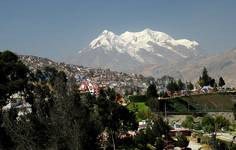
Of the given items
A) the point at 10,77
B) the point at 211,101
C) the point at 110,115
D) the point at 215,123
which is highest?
the point at 10,77

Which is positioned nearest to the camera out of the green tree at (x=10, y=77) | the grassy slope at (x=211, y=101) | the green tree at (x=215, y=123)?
the green tree at (x=10, y=77)

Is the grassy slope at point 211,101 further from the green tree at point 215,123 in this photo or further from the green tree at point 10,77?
the green tree at point 10,77

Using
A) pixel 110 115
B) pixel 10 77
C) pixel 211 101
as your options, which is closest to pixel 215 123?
pixel 110 115

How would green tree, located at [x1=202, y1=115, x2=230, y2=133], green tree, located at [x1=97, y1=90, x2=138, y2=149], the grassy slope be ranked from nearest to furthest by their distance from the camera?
green tree, located at [x1=97, y1=90, x2=138, y2=149]
green tree, located at [x1=202, y1=115, x2=230, y2=133]
the grassy slope

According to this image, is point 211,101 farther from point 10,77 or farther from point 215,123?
point 10,77

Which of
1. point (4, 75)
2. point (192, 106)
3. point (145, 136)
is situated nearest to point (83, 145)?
point (4, 75)

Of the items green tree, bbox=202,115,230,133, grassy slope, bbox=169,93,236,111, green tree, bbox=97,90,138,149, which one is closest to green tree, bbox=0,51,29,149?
green tree, bbox=97,90,138,149

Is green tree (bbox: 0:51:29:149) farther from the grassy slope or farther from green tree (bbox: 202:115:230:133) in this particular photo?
the grassy slope

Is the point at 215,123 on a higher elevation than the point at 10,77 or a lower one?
lower

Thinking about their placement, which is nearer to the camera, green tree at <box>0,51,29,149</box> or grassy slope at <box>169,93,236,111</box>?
green tree at <box>0,51,29,149</box>

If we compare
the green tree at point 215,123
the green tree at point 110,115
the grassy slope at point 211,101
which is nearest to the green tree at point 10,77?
the green tree at point 110,115

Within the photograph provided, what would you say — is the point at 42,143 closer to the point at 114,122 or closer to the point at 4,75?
Result: the point at 4,75

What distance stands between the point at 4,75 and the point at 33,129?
1193cm

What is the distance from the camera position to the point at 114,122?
59.2m
